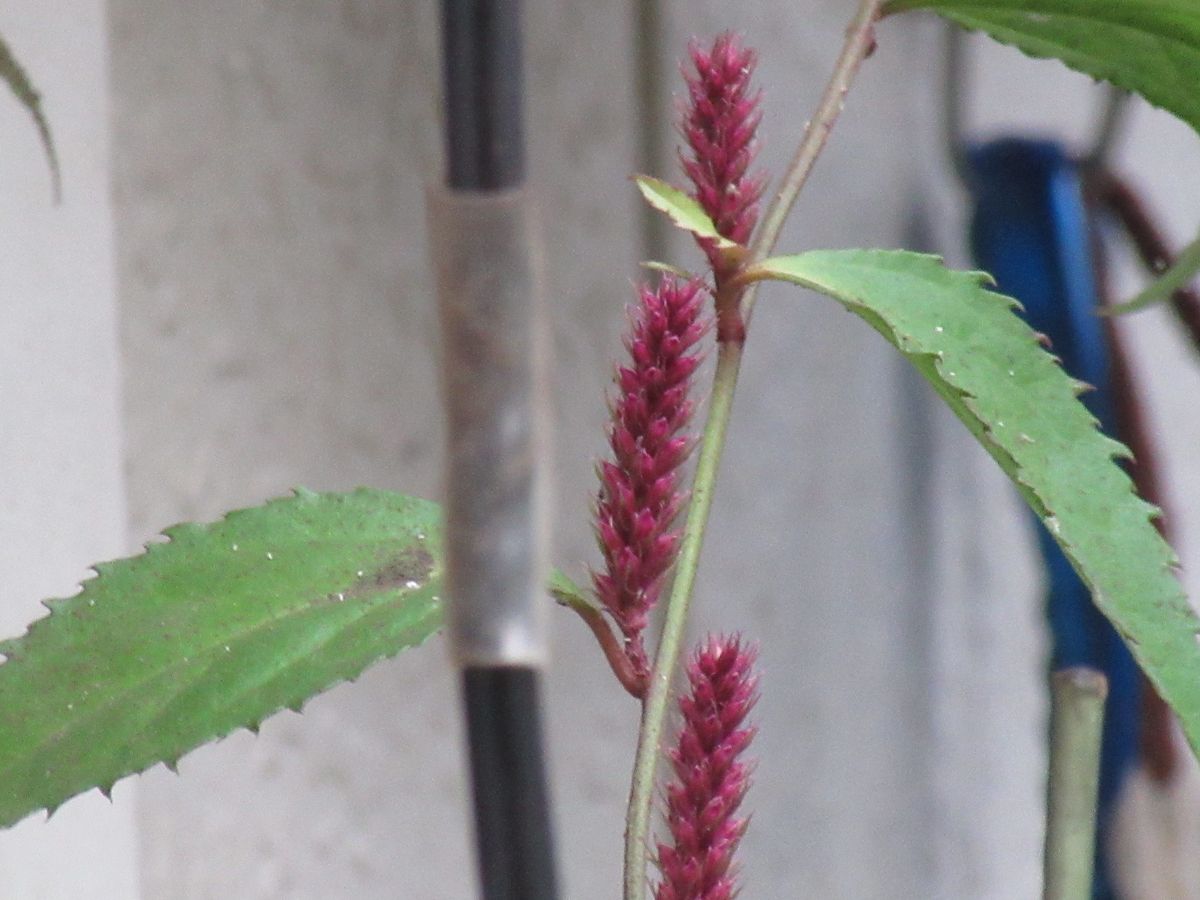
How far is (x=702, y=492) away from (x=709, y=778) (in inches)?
1.2

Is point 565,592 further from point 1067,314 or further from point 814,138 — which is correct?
point 1067,314

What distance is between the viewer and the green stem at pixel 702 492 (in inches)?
4.1

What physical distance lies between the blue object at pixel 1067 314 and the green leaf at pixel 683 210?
27 cm

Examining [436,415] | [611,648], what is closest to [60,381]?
[436,415]

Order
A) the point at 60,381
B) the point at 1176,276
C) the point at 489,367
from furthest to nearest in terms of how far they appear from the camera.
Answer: the point at 60,381, the point at 1176,276, the point at 489,367

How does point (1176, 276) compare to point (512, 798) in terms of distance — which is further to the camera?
point (1176, 276)

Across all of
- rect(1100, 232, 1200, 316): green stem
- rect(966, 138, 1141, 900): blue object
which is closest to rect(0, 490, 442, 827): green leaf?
rect(1100, 232, 1200, 316): green stem

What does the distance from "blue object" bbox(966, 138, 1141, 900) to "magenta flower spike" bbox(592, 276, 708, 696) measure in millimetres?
293

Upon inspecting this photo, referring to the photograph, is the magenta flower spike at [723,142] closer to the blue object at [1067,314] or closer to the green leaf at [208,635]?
the green leaf at [208,635]

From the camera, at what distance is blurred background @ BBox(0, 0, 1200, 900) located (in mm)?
307

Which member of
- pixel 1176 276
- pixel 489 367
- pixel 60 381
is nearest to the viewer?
pixel 489 367

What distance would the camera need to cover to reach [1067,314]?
1.23 feet

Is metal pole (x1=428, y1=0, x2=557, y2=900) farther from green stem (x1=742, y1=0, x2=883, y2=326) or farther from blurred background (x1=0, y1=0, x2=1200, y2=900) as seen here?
blurred background (x1=0, y1=0, x2=1200, y2=900)

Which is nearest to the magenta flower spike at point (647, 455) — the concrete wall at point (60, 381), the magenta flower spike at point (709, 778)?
the magenta flower spike at point (709, 778)
